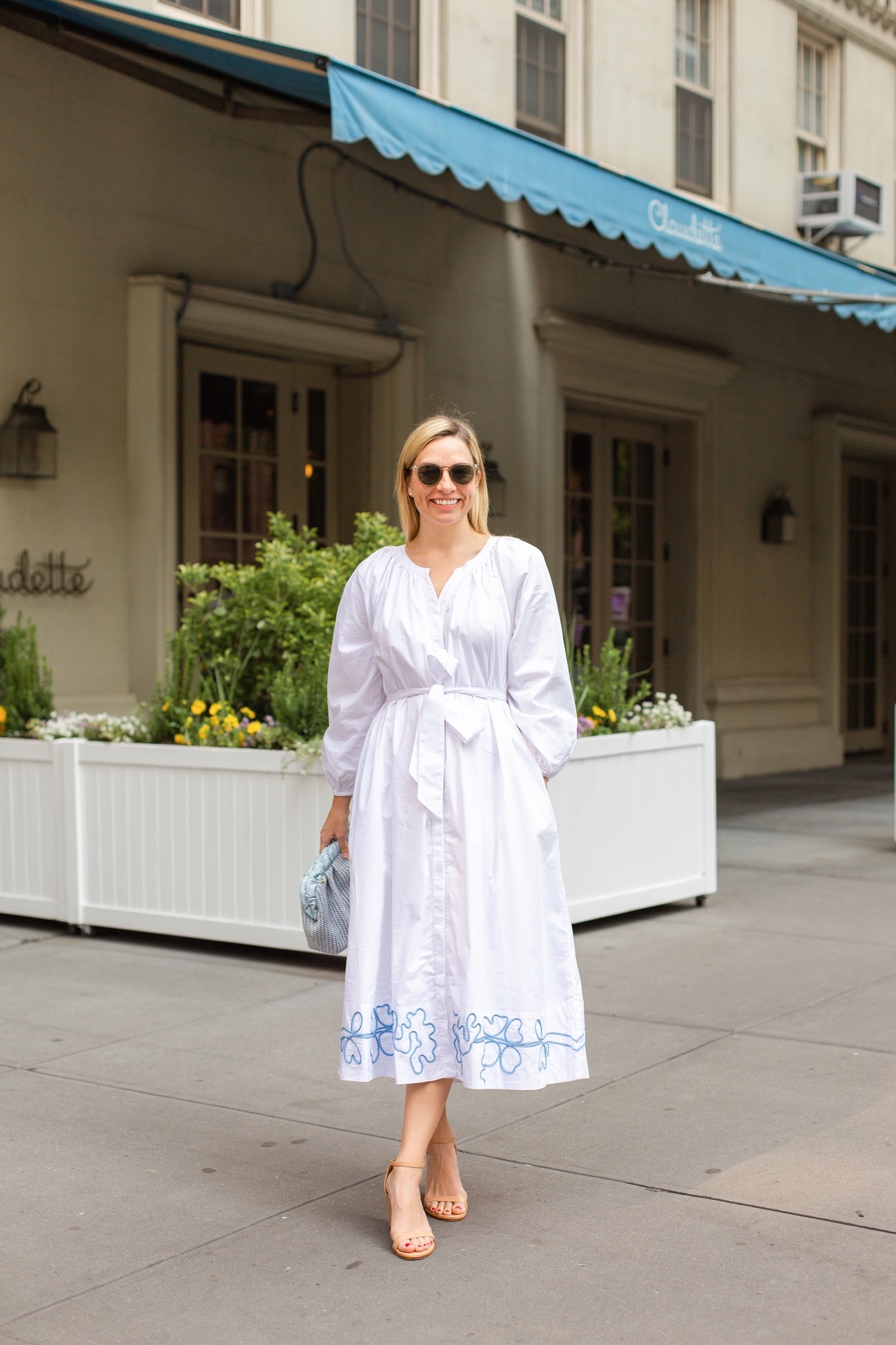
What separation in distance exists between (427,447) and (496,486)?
7230 mm

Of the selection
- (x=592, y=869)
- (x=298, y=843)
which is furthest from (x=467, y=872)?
(x=592, y=869)

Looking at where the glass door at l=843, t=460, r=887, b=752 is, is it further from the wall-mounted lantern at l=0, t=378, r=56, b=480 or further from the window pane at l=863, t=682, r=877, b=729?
the wall-mounted lantern at l=0, t=378, r=56, b=480

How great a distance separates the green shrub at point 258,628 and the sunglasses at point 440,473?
2995 millimetres

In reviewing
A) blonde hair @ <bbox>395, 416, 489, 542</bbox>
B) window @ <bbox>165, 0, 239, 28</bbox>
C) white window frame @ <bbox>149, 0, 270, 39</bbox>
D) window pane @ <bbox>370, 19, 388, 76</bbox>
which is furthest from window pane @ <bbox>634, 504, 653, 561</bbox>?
blonde hair @ <bbox>395, 416, 489, 542</bbox>

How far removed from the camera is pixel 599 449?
41.9 ft

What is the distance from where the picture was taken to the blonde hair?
3613mm

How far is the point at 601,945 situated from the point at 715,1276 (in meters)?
3.34

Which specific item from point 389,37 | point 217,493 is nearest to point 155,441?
point 217,493

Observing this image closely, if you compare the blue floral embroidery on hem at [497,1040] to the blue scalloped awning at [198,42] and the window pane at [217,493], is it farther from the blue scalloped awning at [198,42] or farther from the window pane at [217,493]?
the window pane at [217,493]

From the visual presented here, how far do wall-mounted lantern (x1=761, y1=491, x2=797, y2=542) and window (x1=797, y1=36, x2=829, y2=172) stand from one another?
3014mm

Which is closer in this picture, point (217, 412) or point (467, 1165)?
point (467, 1165)

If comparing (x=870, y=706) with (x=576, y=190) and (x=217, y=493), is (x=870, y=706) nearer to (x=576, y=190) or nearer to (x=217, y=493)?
(x=217, y=493)

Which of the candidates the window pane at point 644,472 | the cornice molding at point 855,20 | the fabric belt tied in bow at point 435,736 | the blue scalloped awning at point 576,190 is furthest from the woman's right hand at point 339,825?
the cornice molding at point 855,20

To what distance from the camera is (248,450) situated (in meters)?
9.84
